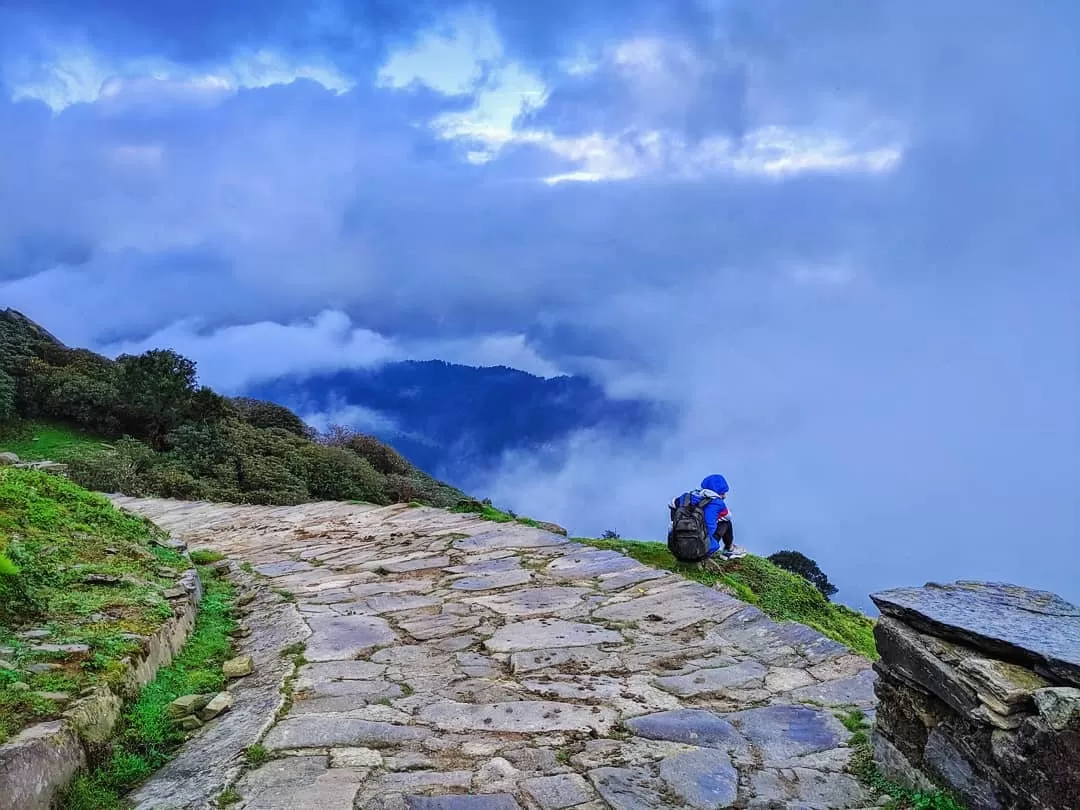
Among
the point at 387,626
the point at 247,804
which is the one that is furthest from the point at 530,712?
the point at 387,626

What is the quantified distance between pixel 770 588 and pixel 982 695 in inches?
219

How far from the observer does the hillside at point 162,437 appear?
19281 mm

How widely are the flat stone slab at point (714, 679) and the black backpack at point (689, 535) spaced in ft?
8.94

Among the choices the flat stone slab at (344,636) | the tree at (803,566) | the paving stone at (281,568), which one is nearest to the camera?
the flat stone slab at (344,636)

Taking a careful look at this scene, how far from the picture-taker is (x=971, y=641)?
10.5ft

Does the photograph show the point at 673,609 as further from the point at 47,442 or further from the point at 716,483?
the point at 47,442

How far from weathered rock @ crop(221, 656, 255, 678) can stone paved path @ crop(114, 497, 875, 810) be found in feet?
1.33

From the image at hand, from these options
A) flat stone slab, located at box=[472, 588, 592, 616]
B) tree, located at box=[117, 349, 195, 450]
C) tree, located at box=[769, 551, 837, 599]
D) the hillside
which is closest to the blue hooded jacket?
flat stone slab, located at box=[472, 588, 592, 616]

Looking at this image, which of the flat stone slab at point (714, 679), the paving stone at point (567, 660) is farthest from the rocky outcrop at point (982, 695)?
the paving stone at point (567, 660)

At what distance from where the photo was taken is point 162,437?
878 inches

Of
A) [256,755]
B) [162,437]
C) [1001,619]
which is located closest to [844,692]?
[1001,619]

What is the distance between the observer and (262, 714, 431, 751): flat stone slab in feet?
12.6

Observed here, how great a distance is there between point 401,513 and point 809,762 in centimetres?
906

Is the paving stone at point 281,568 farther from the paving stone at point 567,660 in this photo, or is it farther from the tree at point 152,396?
the tree at point 152,396
